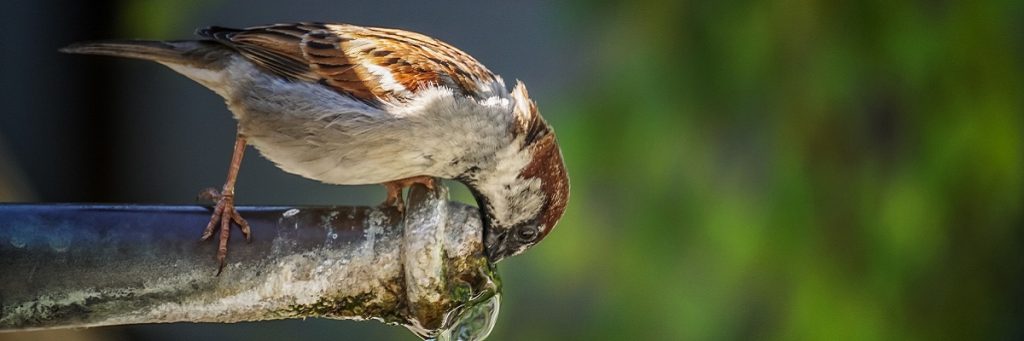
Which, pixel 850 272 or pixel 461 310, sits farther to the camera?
pixel 850 272

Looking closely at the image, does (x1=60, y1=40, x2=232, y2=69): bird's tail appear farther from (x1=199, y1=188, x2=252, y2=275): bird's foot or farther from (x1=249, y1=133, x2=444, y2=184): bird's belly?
(x1=199, y1=188, x2=252, y2=275): bird's foot

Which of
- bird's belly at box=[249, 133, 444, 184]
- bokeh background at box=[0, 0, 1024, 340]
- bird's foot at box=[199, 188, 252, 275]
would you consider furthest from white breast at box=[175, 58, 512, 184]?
bokeh background at box=[0, 0, 1024, 340]

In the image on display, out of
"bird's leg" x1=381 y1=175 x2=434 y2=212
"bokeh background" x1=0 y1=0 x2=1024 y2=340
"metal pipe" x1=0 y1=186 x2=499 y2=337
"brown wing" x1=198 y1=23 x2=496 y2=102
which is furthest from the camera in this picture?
"bokeh background" x1=0 y1=0 x2=1024 y2=340

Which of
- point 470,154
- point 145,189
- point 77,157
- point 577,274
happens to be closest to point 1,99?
point 77,157

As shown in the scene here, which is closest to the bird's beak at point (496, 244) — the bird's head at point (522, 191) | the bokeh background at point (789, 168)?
the bird's head at point (522, 191)

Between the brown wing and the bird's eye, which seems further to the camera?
the brown wing

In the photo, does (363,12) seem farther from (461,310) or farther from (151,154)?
(461,310)

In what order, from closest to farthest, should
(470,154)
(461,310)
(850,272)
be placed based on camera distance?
(461,310), (470,154), (850,272)
